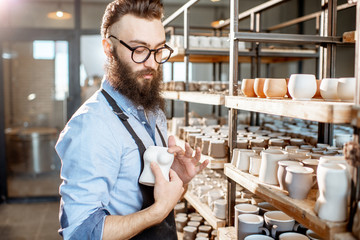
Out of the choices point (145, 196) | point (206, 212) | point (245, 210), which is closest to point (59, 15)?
point (206, 212)

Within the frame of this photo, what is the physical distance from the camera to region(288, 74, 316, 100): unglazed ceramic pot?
1357mm

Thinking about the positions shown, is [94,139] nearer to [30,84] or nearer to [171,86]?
[171,86]

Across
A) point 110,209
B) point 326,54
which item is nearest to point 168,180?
point 110,209

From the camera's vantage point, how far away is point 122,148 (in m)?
1.23

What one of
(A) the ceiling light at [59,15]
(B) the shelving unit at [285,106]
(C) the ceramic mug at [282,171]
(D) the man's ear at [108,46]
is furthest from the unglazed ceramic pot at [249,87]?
(A) the ceiling light at [59,15]

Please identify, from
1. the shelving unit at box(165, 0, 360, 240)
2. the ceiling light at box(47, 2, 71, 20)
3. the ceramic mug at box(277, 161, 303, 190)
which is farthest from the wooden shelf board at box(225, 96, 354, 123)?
the ceiling light at box(47, 2, 71, 20)

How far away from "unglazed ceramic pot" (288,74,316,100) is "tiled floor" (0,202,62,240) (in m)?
3.17

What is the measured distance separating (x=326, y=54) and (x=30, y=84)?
188 inches

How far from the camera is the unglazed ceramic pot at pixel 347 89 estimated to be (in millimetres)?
1165

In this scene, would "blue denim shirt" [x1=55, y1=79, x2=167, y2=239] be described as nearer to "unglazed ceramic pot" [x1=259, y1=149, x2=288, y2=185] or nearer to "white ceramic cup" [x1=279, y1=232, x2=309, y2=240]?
"unglazed ceramic pot" [x1=259, y1=149, x2=288, y2=185]

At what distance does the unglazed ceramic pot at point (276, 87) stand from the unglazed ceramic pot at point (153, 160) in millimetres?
615

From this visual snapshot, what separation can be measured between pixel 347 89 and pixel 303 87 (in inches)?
8.1

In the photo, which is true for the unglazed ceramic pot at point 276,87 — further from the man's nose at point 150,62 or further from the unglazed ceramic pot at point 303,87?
the man's nose at point 150,62

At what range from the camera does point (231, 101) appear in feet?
5.96
